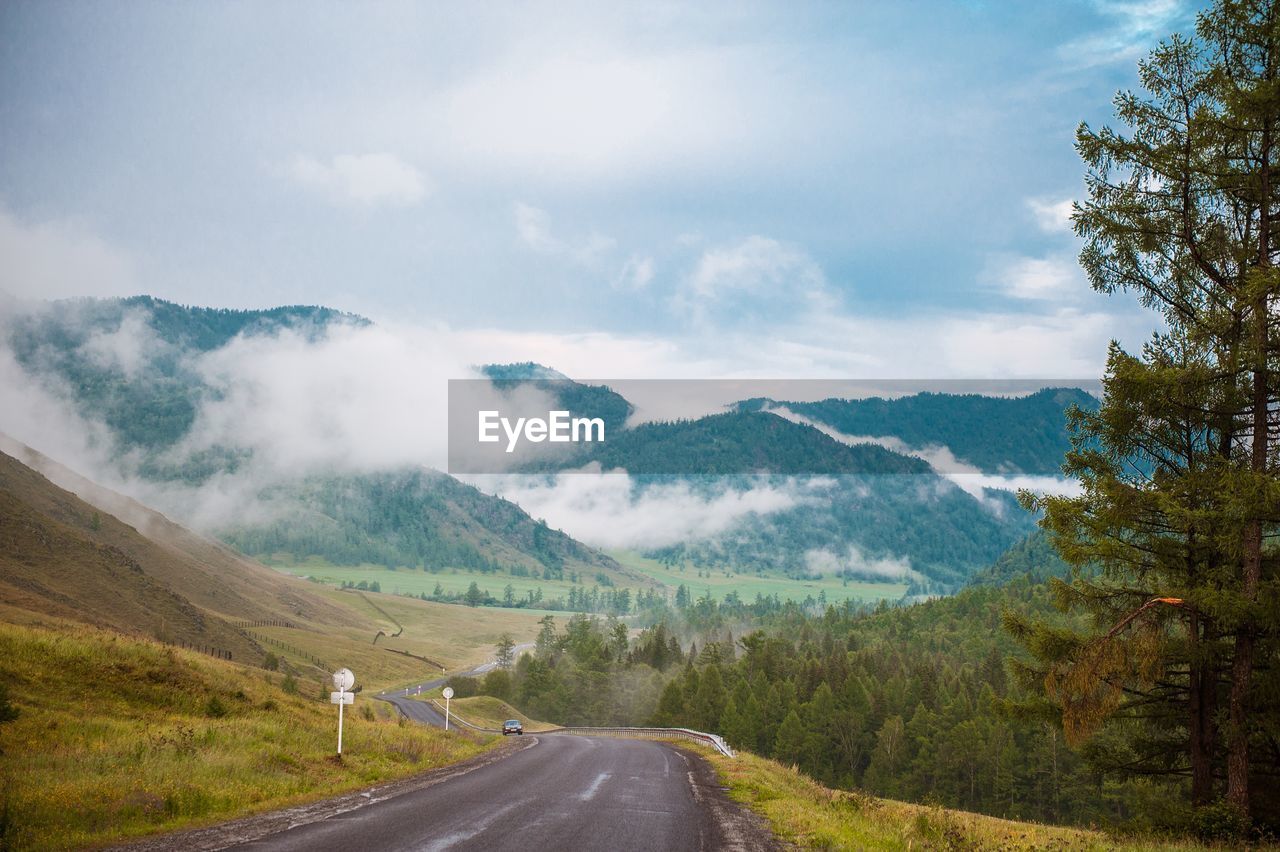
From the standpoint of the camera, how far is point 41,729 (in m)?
21.0

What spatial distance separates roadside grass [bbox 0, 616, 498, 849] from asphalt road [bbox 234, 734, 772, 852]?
2.74 meters

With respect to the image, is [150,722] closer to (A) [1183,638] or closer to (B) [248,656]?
(A) [1183,638]

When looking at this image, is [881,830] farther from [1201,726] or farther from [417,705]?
[417,705]

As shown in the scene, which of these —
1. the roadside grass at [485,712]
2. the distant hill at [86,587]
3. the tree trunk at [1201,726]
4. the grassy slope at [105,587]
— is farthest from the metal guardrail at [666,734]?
the distant hill at [86,587]

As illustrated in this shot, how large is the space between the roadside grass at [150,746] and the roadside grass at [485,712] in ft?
206

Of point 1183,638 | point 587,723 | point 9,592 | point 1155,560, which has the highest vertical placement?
point 1155,560

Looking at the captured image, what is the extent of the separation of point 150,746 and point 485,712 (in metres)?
93.8

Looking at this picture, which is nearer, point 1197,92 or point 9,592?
point 1197,92

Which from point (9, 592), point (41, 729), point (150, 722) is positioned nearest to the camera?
point (41, 729)

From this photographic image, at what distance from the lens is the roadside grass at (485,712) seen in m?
96.4

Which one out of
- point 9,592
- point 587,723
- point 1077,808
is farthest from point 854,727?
point 9,592

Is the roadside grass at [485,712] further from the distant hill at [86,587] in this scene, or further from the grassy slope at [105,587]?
the distant hill at [86,587]

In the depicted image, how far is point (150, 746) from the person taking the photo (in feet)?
67.2

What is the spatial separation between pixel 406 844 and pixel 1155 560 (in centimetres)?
1907
